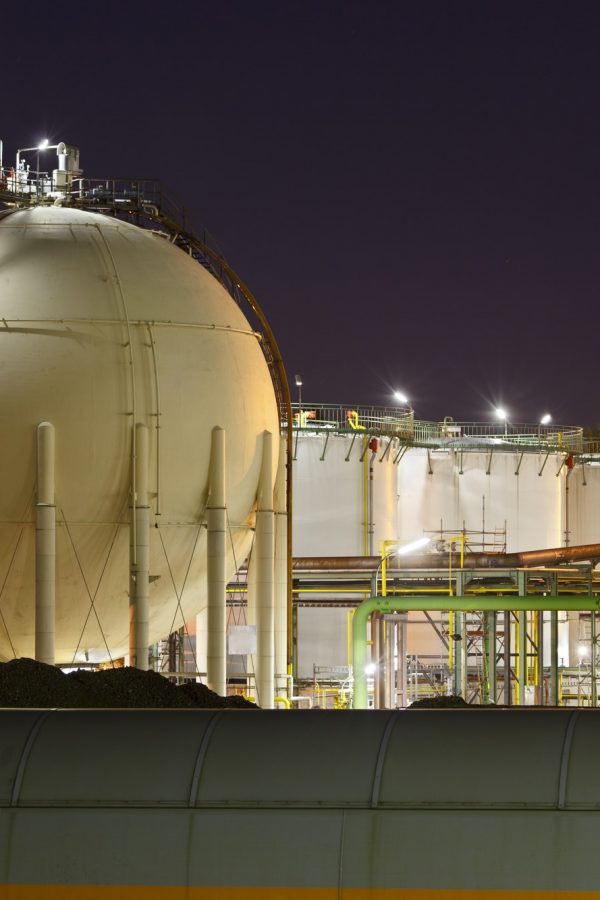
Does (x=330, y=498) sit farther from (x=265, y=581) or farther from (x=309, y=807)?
(x=309, y=807)

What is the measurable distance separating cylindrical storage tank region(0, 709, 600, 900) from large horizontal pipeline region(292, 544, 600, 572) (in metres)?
27.9

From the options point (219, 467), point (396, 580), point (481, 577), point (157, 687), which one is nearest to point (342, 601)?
point (396, 580)

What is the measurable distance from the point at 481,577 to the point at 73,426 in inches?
699

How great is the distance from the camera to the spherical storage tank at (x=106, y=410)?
26578mm

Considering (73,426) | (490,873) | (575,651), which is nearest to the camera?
(490,873)

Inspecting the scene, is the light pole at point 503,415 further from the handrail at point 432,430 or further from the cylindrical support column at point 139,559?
the cylindrical support column at point 139,559

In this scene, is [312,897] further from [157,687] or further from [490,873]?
[157,687]

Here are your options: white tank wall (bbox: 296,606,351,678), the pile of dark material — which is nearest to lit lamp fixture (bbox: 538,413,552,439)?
white tank wall (bbox: 296,606,351,678)

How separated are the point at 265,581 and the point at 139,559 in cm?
391

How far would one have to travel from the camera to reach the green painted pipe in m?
34.5

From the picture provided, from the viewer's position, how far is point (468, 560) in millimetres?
41250

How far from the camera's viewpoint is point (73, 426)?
87.0 ft

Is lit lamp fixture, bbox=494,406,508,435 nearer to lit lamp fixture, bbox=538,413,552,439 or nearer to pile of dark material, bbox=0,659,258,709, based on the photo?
lit lamp fixture, bbox=538,413,552,439

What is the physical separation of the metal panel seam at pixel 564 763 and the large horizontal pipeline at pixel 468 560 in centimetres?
2766
